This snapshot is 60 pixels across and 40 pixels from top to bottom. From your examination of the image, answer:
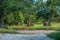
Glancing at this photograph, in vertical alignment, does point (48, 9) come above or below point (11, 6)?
below

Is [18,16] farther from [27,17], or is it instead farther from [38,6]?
[38,6]

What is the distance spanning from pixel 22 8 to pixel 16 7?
3.42 feet

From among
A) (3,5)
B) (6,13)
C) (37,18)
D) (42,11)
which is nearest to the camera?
(3,5)

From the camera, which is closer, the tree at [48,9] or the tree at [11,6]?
the tree at [11,6]

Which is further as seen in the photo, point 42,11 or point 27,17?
point 42,11

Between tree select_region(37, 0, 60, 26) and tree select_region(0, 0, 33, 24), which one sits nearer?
tree select_region(0, 0, 33, 24)

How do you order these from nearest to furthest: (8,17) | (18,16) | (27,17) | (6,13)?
(6,13) < (8,17) < (18,16) < (27,17)

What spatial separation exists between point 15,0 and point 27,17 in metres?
11.6

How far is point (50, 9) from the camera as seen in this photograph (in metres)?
39.2

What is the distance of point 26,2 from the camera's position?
27.5 metres

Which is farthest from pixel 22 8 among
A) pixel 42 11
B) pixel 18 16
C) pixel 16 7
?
pixel 42 11

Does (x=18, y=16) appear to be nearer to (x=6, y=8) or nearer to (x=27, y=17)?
(x=27, y=17)

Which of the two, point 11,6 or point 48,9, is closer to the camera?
point 11,6

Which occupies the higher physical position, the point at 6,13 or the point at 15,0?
the point at 15,0
